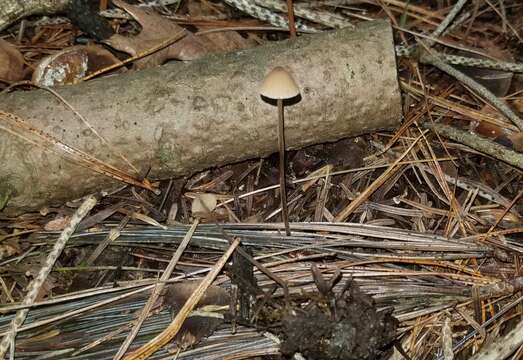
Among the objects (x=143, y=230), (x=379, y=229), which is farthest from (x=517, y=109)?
(x=143, y=230)

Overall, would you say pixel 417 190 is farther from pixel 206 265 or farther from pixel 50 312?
pixel 50 312

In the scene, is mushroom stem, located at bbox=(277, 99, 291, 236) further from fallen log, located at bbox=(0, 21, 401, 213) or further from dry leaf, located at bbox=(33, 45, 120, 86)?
dry leaf, located at bbox=(33, 45, 120, 86)

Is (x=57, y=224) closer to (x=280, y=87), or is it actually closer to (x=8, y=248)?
(x=8, y=248)

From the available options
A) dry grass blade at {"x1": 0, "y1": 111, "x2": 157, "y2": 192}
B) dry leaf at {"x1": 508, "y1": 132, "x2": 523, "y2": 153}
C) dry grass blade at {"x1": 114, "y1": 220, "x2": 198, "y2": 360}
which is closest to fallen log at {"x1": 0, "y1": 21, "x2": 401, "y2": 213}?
dry grass blade at {"x1": 0, "y1": 111, "x2": 157, "y2": 192}

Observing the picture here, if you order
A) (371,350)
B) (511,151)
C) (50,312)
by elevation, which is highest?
(511,151)

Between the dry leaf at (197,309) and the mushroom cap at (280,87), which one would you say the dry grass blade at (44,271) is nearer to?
the dry leaf at (197,309)

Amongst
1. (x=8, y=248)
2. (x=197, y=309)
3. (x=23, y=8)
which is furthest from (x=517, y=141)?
(x=23, y=8)
